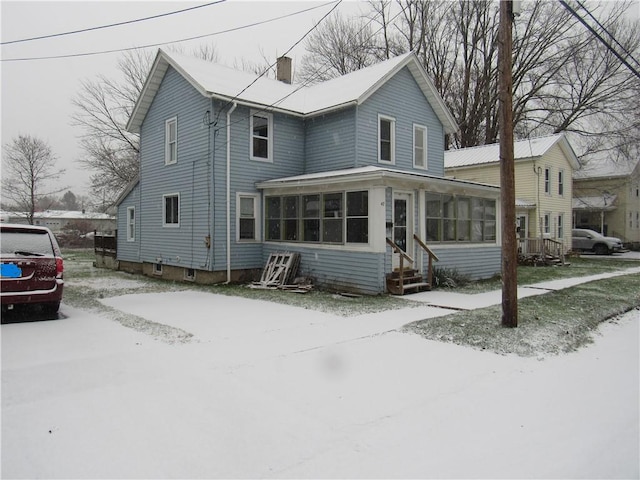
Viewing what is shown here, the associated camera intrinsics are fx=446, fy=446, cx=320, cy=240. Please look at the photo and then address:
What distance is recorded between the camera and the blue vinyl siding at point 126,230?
57.7 ft

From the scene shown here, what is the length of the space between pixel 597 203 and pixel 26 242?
116 feet

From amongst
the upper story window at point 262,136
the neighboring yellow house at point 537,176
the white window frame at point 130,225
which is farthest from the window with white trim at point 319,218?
the neighboring yellow house at point 537,176

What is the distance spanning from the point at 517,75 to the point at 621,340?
30432 mm

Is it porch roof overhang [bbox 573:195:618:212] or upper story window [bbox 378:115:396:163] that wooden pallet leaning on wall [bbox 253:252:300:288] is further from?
porch roof overhang [bbox 573:195:618:212]

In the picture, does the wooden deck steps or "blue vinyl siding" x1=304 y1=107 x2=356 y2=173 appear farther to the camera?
"blue vinyl siding" x1=304 y1=107 x2=356 y2=173

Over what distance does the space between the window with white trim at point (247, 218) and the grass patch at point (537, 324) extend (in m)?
7.41

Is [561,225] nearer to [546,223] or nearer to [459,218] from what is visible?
[546,223]

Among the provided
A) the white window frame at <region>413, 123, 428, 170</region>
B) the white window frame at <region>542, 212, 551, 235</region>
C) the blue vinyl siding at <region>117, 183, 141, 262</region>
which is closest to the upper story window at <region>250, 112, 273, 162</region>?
the white window frame at <region>413, 123, 428, 170</region>

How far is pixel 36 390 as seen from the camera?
465cm

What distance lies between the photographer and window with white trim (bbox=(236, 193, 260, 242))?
45.2ft

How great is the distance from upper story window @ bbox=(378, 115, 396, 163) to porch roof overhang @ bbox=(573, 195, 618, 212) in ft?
77.8

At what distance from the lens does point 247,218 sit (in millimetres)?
14062

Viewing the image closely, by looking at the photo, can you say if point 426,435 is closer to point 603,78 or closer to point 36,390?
point 36,390

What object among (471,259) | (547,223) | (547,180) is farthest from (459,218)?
(547,180)
